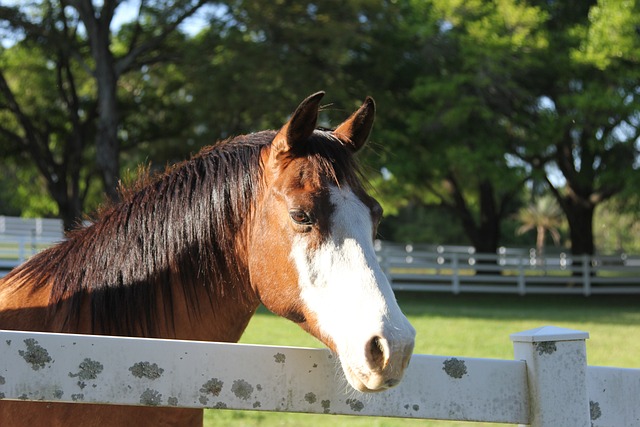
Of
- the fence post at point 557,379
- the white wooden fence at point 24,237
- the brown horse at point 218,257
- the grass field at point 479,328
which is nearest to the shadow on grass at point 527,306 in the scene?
the grass field at point 479,328

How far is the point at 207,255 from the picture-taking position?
7.95ft

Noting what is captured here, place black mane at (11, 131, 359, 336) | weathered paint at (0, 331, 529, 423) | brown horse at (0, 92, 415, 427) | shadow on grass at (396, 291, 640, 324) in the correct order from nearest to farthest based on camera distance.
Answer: weathered paint at (0, 331, 529, 423)
brown horse at (0, 92, 415, 427)
black mane at (11, 131, 359, 336)
shadow on grass at (396, 291, 640, 324)

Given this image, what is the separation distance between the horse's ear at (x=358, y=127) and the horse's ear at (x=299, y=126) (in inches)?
7.3

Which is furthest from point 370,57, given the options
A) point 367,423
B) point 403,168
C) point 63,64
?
point 367,423

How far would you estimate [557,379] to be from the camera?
6.29ft

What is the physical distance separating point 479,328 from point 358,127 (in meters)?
10.2

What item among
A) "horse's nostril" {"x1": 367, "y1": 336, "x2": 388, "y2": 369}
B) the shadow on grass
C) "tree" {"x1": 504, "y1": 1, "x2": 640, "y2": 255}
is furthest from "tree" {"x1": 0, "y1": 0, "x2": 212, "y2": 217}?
"horse's nostril" {"x1": 367, "y1": 336, "x2": 388, "y2": 369}

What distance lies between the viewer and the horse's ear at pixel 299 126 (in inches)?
87.4

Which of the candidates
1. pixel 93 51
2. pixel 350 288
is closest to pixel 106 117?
pixel 93 51

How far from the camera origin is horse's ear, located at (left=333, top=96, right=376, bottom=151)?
8.10 feet

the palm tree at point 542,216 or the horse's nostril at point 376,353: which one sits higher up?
the palm tree at point 542,216

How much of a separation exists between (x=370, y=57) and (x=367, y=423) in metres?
14.1

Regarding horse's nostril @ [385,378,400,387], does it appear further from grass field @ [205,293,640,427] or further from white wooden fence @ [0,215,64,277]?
white wooden fence @ [0,215,64,277]

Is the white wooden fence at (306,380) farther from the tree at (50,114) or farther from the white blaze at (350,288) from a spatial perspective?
the tree at (50,114)
